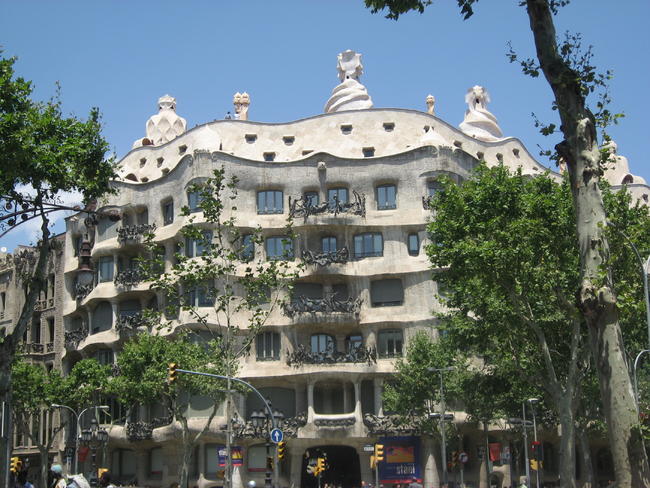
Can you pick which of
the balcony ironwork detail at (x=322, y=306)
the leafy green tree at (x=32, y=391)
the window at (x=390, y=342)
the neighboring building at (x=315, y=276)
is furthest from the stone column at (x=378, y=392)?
the leafy green tree at (x=32, y=391)

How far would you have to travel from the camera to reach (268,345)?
171 ft

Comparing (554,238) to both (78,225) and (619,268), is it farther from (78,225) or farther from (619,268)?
(78,225)

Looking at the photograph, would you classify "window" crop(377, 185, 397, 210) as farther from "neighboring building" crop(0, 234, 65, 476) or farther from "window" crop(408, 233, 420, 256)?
"neighboring building" crop(0, 234, 65, 476)

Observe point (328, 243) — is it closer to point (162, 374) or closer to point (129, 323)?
point (129, 323)

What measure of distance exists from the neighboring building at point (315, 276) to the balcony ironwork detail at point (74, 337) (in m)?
0.08

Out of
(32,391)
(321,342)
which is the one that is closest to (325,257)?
(321,342)

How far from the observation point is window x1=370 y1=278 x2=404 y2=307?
172 ft

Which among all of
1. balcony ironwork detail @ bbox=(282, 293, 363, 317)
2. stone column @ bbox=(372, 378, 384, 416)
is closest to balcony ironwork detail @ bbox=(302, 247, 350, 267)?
balcony ironwork detail @ bbox=(282, 293, 363, 317)

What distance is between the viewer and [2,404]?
1975cm

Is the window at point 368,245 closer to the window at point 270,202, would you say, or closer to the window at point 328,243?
the window at point 328,243

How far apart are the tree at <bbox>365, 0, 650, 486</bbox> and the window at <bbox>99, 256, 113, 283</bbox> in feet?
155

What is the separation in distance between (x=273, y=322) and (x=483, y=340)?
17.4 m

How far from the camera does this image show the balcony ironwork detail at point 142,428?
51.8 m

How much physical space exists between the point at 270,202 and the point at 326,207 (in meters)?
3.35
